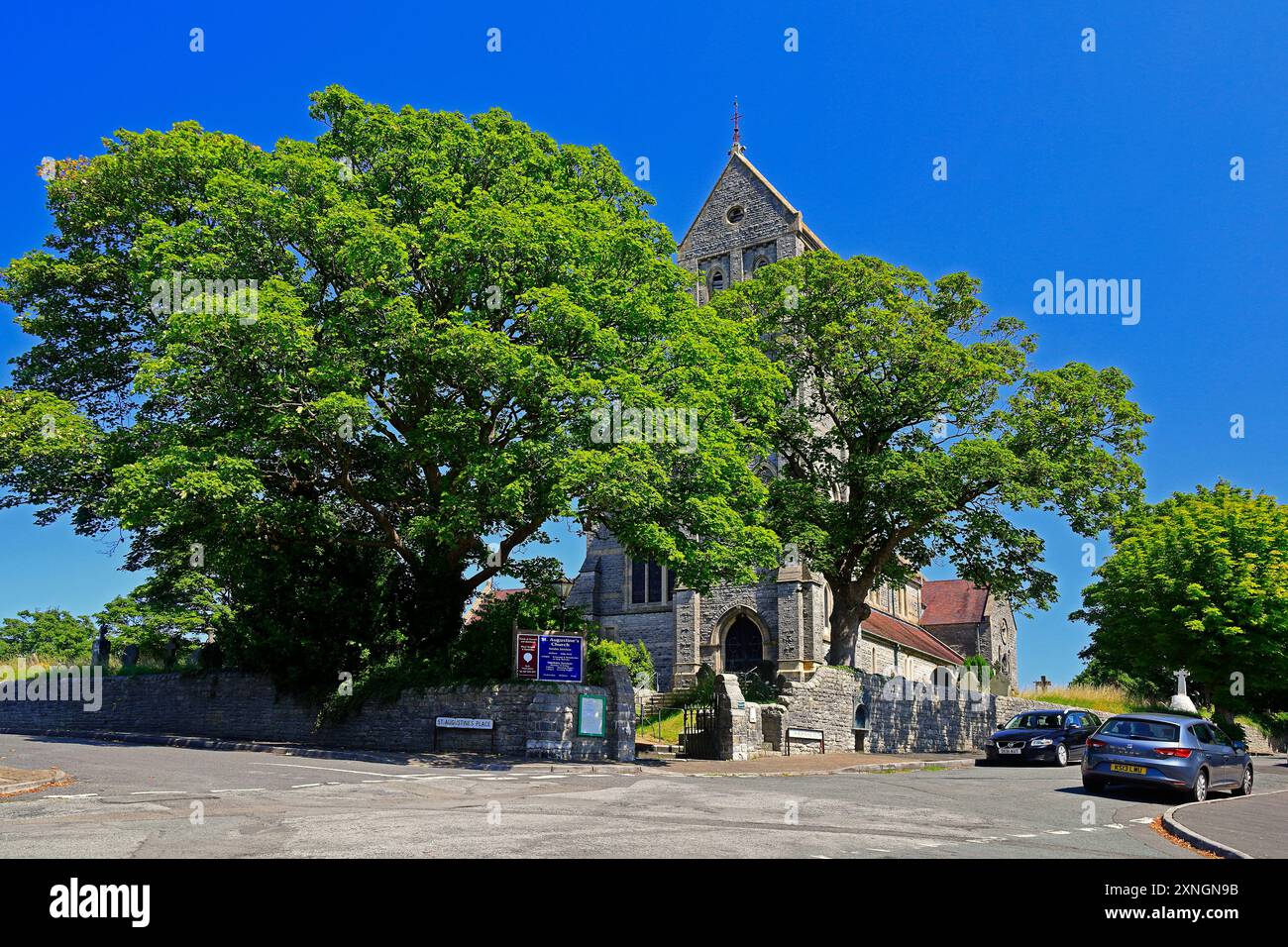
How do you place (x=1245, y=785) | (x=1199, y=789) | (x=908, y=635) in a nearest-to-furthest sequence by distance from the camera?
(x=1199, y=789) → (x=1245, y=785) → (x=908, y=635)

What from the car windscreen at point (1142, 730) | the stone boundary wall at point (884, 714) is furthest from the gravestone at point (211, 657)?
the car windscreen at point (1142, 730)

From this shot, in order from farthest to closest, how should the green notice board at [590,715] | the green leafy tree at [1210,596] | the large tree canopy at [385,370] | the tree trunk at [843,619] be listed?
the green leafy tree at [1210,596] < the tree trunk at [843,619] < the green notice board at [590,715] < the large tree canopy at [385,370]

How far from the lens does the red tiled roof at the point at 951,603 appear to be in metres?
66.5

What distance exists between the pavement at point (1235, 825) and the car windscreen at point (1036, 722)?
27.2 feet

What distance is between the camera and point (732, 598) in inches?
1618

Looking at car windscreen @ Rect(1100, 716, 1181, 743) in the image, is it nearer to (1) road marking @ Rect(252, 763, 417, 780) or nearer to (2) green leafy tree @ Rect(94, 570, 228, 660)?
(1) road marking @ Rect(252, 763, 417, 780)

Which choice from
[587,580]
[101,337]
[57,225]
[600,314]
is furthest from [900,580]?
[57,225]

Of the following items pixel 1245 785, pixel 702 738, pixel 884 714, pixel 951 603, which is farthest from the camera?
pixel 951 603

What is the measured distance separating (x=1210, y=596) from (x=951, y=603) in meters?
29.6

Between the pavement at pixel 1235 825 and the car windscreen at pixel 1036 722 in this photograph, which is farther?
the car windscreen at pixel 1036 722

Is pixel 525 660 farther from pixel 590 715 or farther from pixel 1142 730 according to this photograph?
pixel 1142 730

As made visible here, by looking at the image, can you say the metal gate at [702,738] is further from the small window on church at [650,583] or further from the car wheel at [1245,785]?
the small window on church at [650,583]

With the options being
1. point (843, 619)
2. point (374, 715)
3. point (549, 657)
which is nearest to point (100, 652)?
point (374, 715)

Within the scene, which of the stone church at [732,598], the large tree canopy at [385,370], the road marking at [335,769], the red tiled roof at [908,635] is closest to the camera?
the road marking at [335,769]
